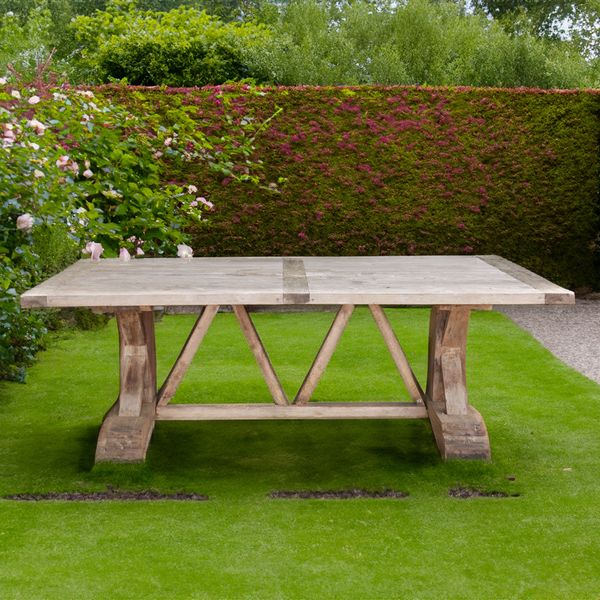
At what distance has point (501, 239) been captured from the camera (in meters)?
9.73

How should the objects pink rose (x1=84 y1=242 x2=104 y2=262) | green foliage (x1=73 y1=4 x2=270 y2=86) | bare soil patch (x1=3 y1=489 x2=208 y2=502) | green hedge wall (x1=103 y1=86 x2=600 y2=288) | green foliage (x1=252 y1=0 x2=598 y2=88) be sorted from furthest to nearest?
green foliage (x1=73 y1=4 x2=270 y2=86)
green foliage (x1=252 y1=0 x2=598 y2=88)
green hedge wall (x1=103 y1=86 x2=600 y2=288)
pink rose (x1=84 y1=242 x2=104 y2=262)
bare soil patch (x1=3 y1=489 x2=208 y2=502)

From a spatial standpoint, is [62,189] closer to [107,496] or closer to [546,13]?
[107,496]

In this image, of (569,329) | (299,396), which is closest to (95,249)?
(299,396)

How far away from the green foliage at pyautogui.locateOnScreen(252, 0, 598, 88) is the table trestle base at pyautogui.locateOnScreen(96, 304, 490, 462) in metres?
9.53

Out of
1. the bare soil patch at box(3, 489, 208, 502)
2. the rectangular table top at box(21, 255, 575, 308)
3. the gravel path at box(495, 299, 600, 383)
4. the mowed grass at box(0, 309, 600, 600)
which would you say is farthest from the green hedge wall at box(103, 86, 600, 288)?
the bare soil patch at box(3, 489, 208, 502)

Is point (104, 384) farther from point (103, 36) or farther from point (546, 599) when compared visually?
point (103, 36)

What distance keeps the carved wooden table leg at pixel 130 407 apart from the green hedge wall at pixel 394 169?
507 cm

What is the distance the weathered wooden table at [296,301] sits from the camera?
11.9ft

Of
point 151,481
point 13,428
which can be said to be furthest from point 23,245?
point 151,481

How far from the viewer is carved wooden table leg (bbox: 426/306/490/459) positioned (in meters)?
4.28

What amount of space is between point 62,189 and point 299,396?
59.4 inches

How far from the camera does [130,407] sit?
4.37 meters

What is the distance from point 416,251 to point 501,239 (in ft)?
2.78

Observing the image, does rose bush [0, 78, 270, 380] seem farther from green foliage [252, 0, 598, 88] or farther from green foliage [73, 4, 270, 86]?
green foliage [73, 4, 270, 86]
